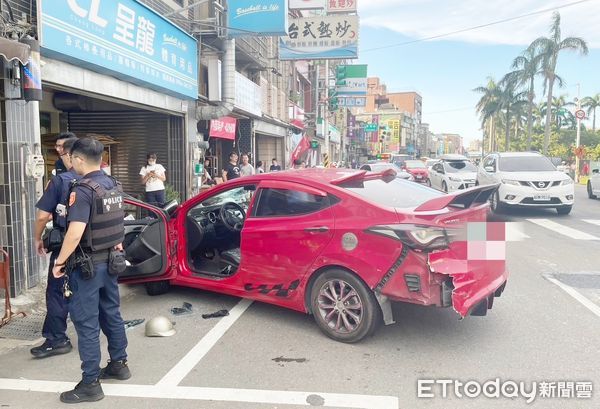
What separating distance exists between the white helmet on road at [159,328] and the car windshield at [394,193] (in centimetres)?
209

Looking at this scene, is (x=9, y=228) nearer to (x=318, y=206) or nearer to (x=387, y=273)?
(x=318, y=206)

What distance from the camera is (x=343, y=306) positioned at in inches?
166

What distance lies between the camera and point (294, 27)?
18844 mm

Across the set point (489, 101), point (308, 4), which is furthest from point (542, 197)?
point (489, 101)

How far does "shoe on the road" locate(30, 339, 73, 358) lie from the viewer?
13.4 feet

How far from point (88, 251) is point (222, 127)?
11.4 m

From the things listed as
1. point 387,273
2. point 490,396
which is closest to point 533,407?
point 490,396

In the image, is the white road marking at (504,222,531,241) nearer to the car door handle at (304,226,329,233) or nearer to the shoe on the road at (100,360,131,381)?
the car door handle at (304,226,329,233)

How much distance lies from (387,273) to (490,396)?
1132 mm

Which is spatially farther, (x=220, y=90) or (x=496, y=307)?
(x=220, y=90)

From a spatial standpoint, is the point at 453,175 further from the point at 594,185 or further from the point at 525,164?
the point at 594,185

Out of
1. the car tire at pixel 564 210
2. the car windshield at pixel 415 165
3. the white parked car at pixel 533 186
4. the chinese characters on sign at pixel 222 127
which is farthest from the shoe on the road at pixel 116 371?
the car windshield at pixel 415 165

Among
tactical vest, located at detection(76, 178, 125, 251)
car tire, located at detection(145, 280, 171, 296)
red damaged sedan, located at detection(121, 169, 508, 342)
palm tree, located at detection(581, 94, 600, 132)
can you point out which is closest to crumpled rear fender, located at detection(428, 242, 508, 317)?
red damaged sedan, located at detection(121, 169, 508, 342)

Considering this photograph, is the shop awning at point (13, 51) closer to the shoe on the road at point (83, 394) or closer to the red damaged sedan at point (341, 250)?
the red damaged sedan at point (341, 250)
